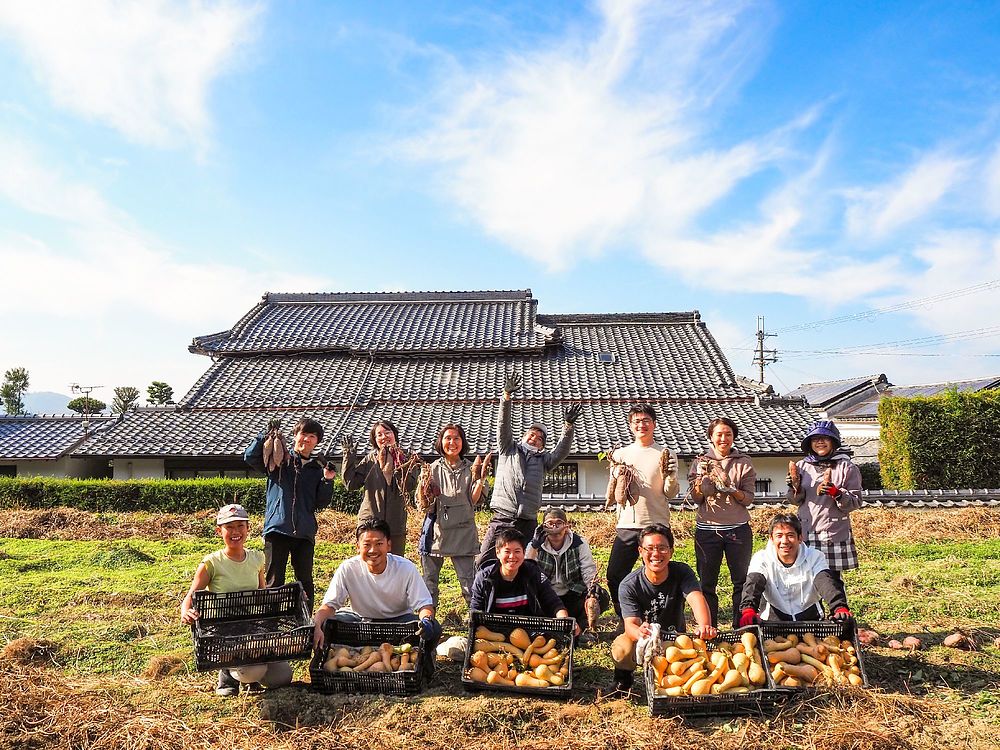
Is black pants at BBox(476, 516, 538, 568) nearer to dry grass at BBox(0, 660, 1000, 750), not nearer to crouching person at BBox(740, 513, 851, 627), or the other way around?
dry grass at BBox(0, 660, 1000, 750)

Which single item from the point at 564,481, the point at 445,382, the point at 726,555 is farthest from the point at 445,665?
the point at 445,382

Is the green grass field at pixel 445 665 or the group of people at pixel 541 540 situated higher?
the group of people at pixel 541 540

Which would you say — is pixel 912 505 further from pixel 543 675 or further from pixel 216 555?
pixel 216 555

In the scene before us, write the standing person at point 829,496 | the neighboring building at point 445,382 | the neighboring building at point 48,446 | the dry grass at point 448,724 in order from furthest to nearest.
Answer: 1. the neighboring building at point 48,446
2. the neighboring building at point 445,382
3. the standing person at point 829,496
4. the dry grass at point 448,724

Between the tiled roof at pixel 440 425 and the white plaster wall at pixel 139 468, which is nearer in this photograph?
the tiled roof at pixel 440 425

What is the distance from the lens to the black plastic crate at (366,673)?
433cm

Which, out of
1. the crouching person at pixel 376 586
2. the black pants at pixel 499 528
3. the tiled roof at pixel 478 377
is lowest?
the crouching person at pixel 376 586

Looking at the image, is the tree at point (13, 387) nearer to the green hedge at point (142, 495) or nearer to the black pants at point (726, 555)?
the green hedge at point (142, 495)

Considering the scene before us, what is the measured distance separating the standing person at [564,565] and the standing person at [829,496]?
5.50 feet

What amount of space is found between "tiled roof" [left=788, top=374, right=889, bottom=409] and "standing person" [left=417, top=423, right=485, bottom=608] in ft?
110

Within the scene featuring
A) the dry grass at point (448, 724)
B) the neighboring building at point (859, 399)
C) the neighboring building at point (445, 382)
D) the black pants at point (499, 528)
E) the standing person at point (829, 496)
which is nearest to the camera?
the dry grass at point (448, 724)

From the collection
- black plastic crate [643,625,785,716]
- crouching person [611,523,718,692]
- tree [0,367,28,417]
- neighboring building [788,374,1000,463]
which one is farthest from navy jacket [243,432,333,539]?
tree [0,367,28,417]

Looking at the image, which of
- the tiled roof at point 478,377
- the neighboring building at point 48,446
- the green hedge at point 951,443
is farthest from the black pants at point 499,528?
the neighboring building at point 48,446

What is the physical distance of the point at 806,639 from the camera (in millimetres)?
4414
